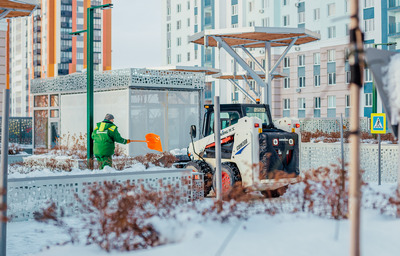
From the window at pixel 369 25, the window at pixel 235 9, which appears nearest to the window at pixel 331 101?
the window at pixel 369 25

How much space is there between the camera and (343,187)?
8734mm

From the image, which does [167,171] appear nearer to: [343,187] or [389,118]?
[343,187]

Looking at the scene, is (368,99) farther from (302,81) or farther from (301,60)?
(301,60)

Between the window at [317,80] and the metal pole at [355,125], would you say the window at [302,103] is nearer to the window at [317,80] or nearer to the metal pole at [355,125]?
the window at [317,80]

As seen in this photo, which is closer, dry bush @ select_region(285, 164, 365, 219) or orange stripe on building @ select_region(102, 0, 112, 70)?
dry bush @ select_region(285, 164, 365, 219)

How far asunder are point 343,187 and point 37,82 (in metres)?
20.1

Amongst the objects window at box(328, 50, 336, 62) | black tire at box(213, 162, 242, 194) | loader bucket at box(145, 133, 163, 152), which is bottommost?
black tire at box(213, 162, 242, 194)

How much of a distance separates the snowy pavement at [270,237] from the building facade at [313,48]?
34.6 metres

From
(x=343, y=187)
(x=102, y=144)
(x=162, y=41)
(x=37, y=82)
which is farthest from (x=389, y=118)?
(x=162, y=41)

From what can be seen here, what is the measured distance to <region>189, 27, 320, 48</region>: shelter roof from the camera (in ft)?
67.2

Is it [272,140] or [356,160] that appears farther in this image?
[272,140]

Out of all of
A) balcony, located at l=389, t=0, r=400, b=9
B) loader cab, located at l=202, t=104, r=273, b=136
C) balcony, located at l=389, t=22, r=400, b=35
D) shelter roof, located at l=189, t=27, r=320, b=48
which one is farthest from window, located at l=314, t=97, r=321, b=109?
loader cab, located at l=202, t=104, r=273, b=136

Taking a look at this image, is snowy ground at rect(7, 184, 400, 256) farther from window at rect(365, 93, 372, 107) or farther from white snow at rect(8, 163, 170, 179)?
window at rect(365, 93, 372, 107)

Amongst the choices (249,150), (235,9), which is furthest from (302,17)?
(249,150)
